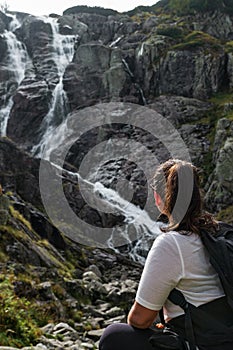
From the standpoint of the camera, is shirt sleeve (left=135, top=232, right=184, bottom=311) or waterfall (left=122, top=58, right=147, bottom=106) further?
waterfall (left=122, top=58, right=147, bottom=106)

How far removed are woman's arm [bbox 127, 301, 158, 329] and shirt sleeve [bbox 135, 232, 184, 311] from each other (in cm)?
9

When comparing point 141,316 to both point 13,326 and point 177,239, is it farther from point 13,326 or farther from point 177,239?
point 13,326

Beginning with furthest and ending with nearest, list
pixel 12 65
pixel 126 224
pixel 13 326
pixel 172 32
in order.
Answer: pixel 172 32 < pixel 12 65 < pixel 126 224 < pixel 13 326

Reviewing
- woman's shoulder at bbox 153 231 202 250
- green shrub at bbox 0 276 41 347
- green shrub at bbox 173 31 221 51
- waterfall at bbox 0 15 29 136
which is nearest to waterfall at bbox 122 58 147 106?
green shrub at bbox 173 31 221 51

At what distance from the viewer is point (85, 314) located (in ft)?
37.6

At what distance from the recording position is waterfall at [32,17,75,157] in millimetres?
48688

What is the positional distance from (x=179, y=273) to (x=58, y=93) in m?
52.6

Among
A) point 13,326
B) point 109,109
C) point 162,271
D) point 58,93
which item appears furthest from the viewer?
point 58,93

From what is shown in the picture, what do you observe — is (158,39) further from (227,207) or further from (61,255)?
(61,255)

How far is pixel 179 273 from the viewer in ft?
10.1

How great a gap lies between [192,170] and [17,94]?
5325 centimetres

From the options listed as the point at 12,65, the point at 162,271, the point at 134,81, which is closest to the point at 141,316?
the point at 162,271

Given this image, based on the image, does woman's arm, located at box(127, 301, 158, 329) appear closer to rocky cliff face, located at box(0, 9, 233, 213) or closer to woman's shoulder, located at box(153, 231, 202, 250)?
woman's shoulder, located at box(153, 231, 202, 250)

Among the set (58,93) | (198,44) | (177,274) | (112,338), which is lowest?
(112,338)
